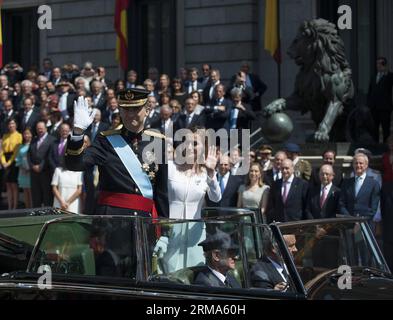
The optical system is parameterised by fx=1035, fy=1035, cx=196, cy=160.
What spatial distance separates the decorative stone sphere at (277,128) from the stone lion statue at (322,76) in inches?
17.7

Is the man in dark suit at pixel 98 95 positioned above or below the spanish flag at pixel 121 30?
below

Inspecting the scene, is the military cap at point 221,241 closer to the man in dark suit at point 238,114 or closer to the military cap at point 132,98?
the military cap at point 132,98

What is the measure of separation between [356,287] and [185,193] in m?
3.68

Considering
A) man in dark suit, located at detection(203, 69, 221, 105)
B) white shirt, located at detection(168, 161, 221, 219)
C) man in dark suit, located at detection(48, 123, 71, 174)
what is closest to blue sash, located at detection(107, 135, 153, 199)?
white shirt, located at detection(168, 161, 221, 219)

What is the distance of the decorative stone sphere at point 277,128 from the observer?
13727mm

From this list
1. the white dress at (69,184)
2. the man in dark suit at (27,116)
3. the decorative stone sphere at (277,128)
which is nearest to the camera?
the decorative stone sphere at (277,128)

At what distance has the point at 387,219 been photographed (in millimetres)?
11039

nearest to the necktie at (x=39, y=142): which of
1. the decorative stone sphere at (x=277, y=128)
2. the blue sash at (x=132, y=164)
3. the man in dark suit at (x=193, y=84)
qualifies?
the man in dark suit at (x=193, y=84)

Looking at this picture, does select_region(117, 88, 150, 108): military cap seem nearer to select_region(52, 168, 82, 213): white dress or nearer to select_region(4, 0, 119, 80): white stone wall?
select_region(52, 168, 82, 213): white dress

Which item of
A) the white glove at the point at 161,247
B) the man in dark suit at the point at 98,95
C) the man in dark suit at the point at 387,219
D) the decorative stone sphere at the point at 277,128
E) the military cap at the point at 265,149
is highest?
the man in dark suit at the point at 98,95

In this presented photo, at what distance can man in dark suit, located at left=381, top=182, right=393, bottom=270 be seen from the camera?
11016 mm

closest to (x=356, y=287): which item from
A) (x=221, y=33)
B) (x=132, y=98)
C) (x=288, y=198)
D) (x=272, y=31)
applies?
(x=132, y=98)

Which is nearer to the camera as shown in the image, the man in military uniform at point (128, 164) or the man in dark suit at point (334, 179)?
the man in military uniform at point (128, 164)
